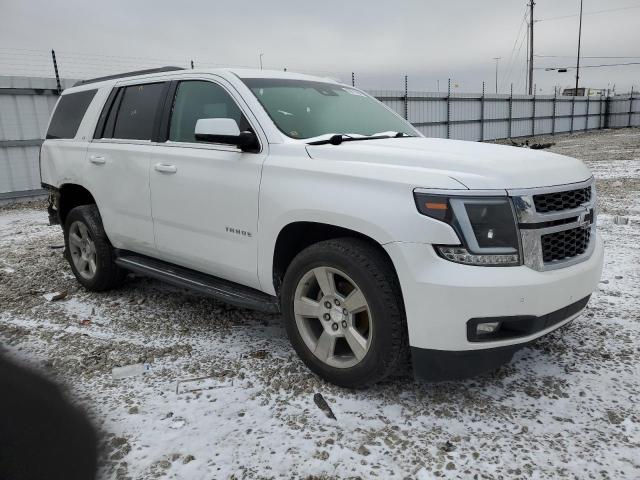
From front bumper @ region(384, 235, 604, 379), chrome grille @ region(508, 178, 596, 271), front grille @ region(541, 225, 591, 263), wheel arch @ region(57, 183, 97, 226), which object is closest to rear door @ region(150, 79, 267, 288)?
front bumper @ region(384, 235, 604, 379)

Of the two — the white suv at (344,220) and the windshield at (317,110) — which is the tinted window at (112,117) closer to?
the white suv at (344,220)

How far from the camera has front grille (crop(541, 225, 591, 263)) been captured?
2613 mm

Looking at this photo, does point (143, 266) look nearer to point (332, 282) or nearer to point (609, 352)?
point (332, 282)

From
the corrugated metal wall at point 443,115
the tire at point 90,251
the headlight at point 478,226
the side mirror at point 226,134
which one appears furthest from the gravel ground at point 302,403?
the corrugated metal wall at point 443,115

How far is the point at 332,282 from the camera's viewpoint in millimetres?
2893

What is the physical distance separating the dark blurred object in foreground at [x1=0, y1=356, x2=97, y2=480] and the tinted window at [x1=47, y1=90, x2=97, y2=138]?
259cm

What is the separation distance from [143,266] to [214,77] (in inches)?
62.9

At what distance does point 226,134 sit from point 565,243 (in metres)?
2.03

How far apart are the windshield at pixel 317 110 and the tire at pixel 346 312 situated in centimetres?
93

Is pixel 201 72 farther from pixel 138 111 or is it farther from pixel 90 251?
pixel 90 251

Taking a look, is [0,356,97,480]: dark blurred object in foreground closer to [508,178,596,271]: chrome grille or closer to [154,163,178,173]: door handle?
[154,163,178,173]: door handle

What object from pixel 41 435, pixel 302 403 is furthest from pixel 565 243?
pixel 41 435

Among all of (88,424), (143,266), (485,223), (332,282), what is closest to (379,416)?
(332,282)

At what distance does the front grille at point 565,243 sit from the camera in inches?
103
